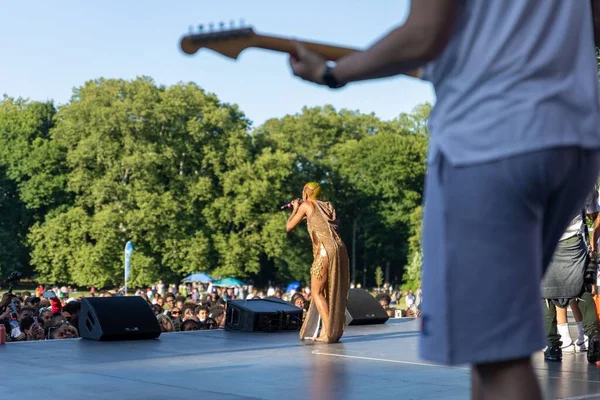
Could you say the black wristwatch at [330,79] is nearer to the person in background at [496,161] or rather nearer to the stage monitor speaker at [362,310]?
the person in background at [496,161]

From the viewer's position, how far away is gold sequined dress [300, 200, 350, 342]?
12.0m

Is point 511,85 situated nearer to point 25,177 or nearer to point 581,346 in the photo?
point 581,346

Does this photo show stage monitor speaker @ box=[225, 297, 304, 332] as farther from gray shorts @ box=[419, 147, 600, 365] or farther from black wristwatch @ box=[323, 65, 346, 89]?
gray shorts @ box=[419, 147, 600, 365]

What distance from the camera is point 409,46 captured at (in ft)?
7.55

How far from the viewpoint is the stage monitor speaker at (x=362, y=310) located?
49.0ft

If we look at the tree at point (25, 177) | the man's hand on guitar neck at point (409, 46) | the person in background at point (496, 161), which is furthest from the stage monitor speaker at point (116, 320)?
the tree at point (25, 177)

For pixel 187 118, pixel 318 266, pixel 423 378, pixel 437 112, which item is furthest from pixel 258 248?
pixel 437 112

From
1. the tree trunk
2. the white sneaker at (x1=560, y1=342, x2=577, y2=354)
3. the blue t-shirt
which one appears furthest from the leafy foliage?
the blue t-shirt

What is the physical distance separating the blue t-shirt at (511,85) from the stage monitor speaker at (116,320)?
9551mm

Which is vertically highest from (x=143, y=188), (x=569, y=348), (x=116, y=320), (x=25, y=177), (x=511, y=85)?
(x=25, y=177)

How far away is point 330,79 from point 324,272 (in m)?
9.49

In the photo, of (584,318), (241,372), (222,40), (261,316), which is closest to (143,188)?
(261,316)

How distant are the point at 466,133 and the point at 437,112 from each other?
0.13m

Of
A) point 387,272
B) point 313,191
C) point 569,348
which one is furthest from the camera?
point 387,272
